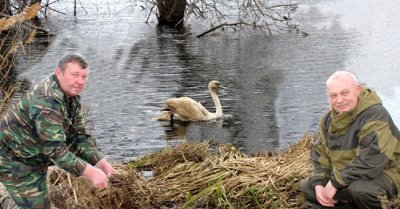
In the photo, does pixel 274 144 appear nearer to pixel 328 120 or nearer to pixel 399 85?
pixel 399 85

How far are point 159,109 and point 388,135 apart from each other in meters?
9.10

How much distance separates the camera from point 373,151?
4859 mm

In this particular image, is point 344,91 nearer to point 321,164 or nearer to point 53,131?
point 321,164

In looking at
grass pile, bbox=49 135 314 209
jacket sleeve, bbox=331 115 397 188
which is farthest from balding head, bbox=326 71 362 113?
grass pile, bbox=49 135 314 209

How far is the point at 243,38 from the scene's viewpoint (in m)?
22.4

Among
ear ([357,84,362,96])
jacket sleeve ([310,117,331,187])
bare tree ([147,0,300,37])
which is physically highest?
ear ([357,84,362,96])

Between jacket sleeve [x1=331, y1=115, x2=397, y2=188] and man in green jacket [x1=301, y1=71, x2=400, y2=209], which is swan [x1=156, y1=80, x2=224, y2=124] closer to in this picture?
man in green jacket [x1=301, y1=71, x2=400, y2=209]

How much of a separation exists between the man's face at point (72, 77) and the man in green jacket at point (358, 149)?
5.87ft

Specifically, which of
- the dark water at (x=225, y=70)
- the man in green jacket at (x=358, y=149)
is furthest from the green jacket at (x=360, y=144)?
the dark water at (x=225, y=70)

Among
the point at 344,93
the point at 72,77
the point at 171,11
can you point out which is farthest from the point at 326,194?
the point at 171,11

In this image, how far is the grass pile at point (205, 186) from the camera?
5945 mm

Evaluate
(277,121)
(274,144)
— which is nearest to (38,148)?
(274,144)

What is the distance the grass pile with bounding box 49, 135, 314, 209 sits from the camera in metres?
5.95

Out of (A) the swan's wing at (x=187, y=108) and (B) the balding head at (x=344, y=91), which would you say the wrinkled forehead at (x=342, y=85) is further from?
(A) the swan's wing at (x=187, y=108)
